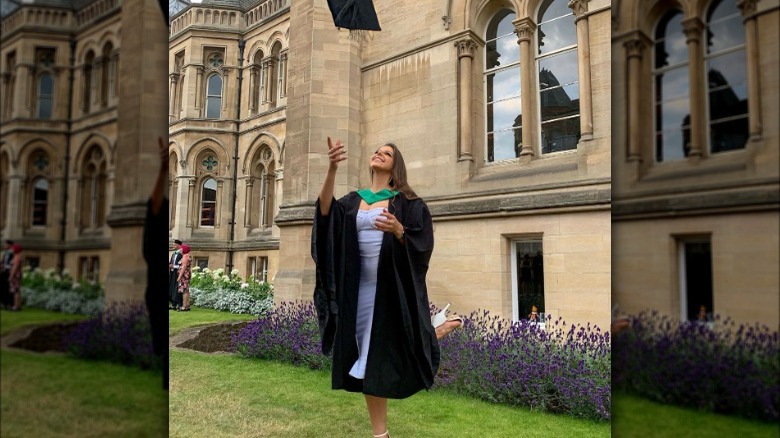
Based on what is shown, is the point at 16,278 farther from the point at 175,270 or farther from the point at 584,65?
the point at 584,65

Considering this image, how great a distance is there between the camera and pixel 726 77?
1.30 metres

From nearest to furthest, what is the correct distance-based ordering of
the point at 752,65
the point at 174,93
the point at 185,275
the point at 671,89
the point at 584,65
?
the point at 752,65 → the point at 671,89 → the point at 584,65 → the point at 185,275 → the point at 174,93

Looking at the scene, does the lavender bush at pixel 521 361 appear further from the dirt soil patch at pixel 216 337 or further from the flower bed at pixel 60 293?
the flower bed at pixel 60 293

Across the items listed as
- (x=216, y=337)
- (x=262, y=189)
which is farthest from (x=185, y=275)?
(x=262, y=189)

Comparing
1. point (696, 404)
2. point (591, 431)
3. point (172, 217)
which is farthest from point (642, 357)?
point (172, 217)

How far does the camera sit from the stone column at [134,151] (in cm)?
164

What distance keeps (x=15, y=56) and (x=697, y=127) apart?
1975 mm

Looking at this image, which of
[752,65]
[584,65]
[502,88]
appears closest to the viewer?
[752,65]

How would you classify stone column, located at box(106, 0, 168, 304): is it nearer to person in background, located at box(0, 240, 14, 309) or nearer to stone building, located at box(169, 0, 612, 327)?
person in background, located at box(0, 240, 14, 309)

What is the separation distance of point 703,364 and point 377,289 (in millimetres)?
1857

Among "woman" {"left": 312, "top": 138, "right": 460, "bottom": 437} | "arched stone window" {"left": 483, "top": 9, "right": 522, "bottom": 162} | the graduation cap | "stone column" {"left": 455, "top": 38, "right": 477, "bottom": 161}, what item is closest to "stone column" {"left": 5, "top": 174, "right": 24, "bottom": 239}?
"woman" {"left": 312, "top": 138, "right": 460, "bottom": 437}

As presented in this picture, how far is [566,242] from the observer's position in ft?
13.1

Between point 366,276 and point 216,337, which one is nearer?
point 366,276

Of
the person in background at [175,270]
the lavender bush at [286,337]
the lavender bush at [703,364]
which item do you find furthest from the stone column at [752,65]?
the person in background at [175,270]
